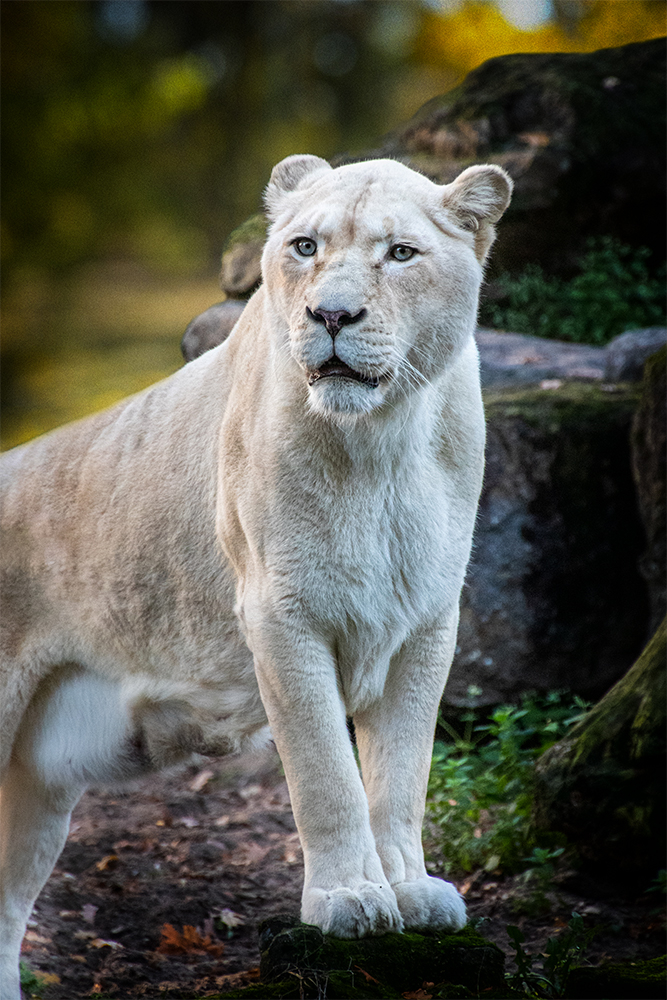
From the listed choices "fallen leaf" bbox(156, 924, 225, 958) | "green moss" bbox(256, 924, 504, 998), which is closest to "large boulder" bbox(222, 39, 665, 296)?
"fallen leaf" bbox(156, 924, 225, 958)

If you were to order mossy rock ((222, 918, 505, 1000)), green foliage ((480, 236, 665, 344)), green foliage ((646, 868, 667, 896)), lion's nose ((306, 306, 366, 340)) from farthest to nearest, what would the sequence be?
green foliage ((480, 236, 665, 344))
green foliage ((646, 868, 667, 896))
mossy rock ((222, 918, 505, 1000))
lion's nose ((306, 306, 366, 340))

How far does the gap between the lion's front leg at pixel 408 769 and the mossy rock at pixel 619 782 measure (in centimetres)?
155

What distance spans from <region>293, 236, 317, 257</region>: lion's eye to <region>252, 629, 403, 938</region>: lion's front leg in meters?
1.01

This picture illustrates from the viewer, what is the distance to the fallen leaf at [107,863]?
16.1 ft

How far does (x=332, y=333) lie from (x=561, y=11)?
217 centimetres

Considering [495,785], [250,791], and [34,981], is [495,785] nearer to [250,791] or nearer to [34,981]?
[250,791]

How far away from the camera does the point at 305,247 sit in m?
2.65

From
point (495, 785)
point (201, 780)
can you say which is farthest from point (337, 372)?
point (201, 780)

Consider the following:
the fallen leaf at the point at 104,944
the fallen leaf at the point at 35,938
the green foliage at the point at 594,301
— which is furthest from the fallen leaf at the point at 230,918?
the green foliage at the point at 594,301

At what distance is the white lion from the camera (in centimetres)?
262

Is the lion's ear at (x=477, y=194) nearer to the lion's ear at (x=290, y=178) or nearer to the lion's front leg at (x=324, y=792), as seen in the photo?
the lion's ear at (x=290, y=178)

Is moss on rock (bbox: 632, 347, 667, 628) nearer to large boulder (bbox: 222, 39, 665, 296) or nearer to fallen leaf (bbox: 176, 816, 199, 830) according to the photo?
large boulder (bbox: 222, 39, 665, 296)

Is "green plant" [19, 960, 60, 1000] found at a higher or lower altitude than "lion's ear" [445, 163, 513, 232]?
lower

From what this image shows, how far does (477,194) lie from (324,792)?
A: 165 cm
